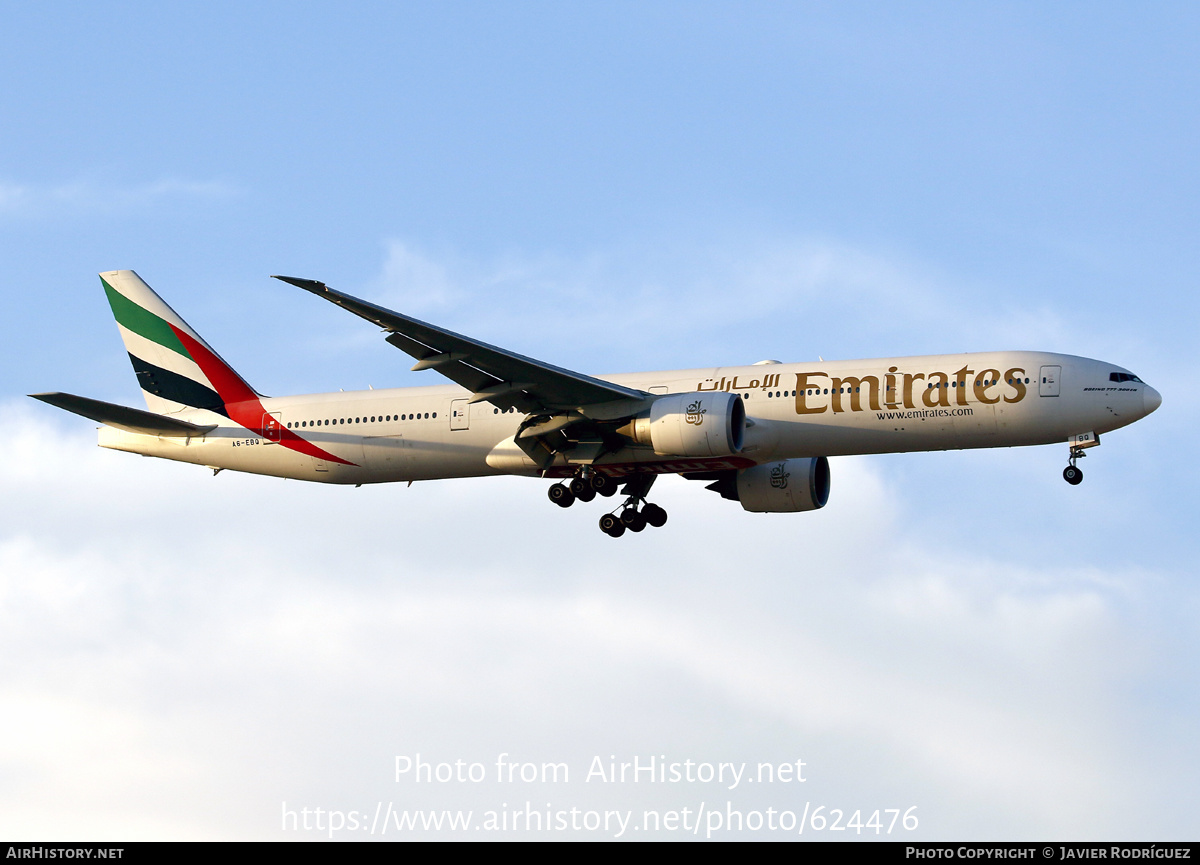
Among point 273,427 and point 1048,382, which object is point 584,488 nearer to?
point 273,427

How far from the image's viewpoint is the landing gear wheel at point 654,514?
43.2 m

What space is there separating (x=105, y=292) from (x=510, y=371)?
16.5m

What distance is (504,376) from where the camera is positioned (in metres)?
38.4

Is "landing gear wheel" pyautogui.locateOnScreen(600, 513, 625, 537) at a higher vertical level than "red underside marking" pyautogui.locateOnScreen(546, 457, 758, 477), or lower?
lower

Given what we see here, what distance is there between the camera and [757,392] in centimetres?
3894

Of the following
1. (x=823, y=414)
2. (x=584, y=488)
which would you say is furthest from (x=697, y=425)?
(x=584, y=488)

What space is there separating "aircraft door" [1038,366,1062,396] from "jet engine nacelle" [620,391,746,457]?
7248mm

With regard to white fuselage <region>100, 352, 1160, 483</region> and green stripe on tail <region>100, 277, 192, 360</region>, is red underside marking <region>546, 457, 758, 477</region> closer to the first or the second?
white fuselage <region>100, 352, 1160, 483</region>

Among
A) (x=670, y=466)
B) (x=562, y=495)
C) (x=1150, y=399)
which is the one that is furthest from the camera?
(x=562, y=495)

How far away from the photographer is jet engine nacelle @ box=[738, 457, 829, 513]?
43688mm

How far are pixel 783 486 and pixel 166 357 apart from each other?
18.8m

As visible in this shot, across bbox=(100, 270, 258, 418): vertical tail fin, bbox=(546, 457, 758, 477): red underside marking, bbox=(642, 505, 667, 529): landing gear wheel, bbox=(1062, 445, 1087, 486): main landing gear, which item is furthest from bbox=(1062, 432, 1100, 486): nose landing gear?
bbox=(100, 270, 258, 418): vertical tail fin
